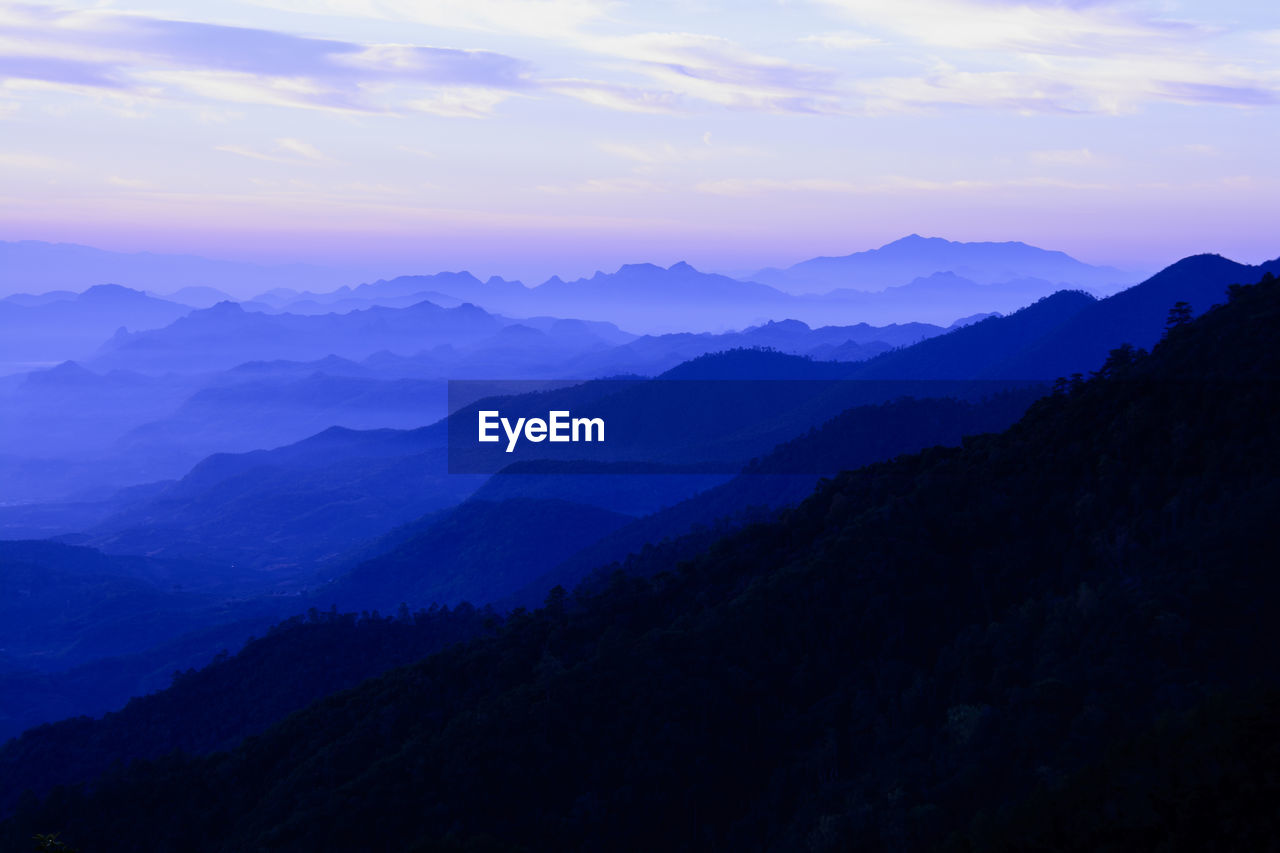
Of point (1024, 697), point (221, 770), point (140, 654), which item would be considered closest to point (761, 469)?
point (140, 654)

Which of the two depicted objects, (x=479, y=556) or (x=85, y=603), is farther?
(x=85, y=603)

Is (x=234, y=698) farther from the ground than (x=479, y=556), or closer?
farther from the ground

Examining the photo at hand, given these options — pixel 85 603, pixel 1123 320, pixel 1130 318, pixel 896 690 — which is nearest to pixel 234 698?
pixel 896 690

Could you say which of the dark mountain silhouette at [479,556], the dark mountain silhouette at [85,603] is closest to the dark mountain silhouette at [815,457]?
the dark mountain silhouette at [479,556]

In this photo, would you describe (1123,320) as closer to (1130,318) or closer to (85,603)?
(1130,318)

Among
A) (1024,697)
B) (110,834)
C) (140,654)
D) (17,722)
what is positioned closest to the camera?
(1024,697)

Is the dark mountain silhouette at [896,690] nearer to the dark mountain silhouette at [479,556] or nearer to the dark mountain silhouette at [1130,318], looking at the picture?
the dark mountain silhouette at [479,556]

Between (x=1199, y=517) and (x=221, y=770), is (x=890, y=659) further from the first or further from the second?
(x=221, y=770)

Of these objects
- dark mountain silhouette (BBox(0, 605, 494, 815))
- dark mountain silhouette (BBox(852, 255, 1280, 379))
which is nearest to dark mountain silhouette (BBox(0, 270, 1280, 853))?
dark mountain silhouette (BBox(0, 605, 494, 815))
